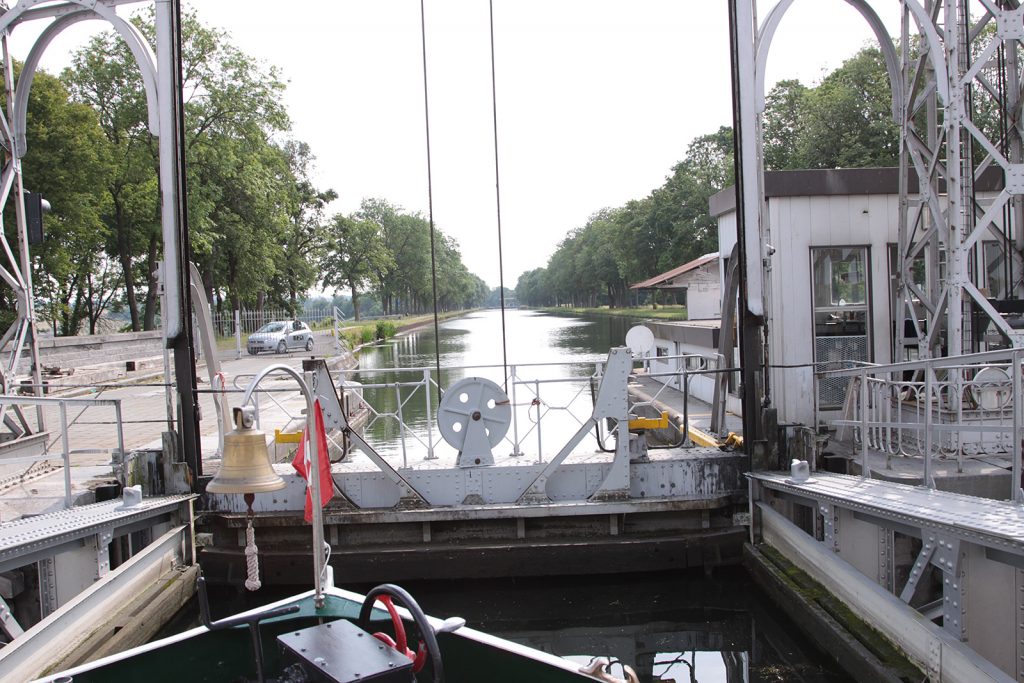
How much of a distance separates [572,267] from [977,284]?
113 metres

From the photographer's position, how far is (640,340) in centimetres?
1245

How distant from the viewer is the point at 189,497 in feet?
28.7

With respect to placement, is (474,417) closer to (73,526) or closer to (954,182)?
(73,526)

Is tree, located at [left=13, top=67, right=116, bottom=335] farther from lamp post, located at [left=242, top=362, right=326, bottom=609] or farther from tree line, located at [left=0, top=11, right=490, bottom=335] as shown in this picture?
lamp post, located at [left=242, top=362, right=326, bottom=609]

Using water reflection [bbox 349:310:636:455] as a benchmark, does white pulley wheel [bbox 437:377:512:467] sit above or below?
above

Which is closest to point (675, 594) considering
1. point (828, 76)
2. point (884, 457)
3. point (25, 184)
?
point (884, 457)

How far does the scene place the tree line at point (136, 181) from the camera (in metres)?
26.2

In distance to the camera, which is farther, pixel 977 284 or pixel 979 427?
pixel 977 284

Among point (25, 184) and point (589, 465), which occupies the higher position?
point (25, 184)

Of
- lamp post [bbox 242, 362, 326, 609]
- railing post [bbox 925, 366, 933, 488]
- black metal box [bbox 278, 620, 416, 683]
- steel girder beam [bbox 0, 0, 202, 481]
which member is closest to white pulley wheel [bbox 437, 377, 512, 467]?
steel girder beam [bbox 0, 0, 202, 481]

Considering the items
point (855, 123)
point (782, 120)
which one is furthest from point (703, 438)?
point (782, 120)

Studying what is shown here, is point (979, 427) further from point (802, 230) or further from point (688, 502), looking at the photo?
point (802, 230)

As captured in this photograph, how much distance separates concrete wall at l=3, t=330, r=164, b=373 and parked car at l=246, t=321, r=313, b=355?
16.2ft

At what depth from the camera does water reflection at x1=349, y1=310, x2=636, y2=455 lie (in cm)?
1070
